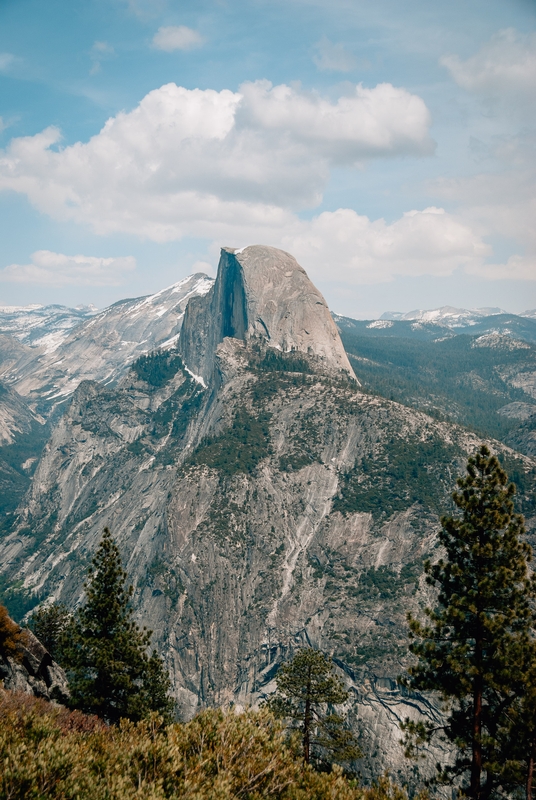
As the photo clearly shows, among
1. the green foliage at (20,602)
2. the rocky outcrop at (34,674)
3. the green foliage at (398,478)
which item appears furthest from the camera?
the green foliage at (20,602)

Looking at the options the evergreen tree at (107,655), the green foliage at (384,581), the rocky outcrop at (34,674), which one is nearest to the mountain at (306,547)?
the green foliage at (384,581)

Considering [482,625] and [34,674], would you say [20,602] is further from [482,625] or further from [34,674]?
[482,625]

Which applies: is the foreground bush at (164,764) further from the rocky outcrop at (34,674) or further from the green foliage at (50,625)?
the green foliage at (50,625)

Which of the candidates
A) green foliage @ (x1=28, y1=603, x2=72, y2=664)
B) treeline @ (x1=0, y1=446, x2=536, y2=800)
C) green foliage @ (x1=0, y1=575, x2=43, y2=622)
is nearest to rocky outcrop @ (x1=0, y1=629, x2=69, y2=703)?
treeline @ (x1=0, y1=446, x2=536, y2=800)

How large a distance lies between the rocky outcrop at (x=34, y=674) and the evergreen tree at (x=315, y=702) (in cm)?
1642

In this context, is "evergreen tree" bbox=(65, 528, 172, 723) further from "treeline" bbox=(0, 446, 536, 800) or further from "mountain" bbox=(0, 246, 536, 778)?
"mountain" bbox=(0, 246, 536, 778)

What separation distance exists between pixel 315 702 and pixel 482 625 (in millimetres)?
18750

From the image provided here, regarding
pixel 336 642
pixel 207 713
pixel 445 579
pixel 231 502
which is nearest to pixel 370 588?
pixel 336 642

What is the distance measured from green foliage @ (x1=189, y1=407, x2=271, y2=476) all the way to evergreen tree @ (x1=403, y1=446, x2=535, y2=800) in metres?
132

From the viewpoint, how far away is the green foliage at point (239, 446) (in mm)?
165000

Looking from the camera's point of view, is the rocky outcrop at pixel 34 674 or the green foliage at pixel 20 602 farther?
the green foliage at pixel 20 602

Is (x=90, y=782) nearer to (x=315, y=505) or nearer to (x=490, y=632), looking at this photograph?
(x=490, y=632)

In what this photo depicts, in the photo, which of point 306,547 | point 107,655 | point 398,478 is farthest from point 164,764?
point 398,478

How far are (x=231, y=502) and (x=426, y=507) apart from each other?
177ft
